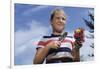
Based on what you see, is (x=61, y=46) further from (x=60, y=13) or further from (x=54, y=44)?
(x=60, y=13)

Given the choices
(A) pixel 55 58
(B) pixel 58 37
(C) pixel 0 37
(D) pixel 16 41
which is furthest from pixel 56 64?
(C) pixel 0 37

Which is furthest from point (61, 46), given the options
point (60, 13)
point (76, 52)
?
point (60, 13)

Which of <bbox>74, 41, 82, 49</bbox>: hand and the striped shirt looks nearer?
the striped shirt

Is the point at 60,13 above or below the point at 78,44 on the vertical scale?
above

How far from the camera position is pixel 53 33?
7.14ft

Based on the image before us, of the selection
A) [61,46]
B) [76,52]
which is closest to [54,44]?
[61,46]

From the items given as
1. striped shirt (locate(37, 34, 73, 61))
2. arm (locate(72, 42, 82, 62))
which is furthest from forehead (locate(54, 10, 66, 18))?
arm (locate(72, 42, 82, 62))

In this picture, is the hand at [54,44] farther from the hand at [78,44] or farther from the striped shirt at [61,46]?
the hand at [78,44]

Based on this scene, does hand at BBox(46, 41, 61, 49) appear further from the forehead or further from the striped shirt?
the forehead

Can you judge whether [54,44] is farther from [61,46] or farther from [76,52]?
[76,52]

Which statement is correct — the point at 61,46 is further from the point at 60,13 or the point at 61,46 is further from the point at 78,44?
the point at 60,13

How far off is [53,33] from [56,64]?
32 centimetres

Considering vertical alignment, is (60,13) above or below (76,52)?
above

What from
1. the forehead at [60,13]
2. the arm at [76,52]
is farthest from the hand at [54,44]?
the forehead at [60,13]
